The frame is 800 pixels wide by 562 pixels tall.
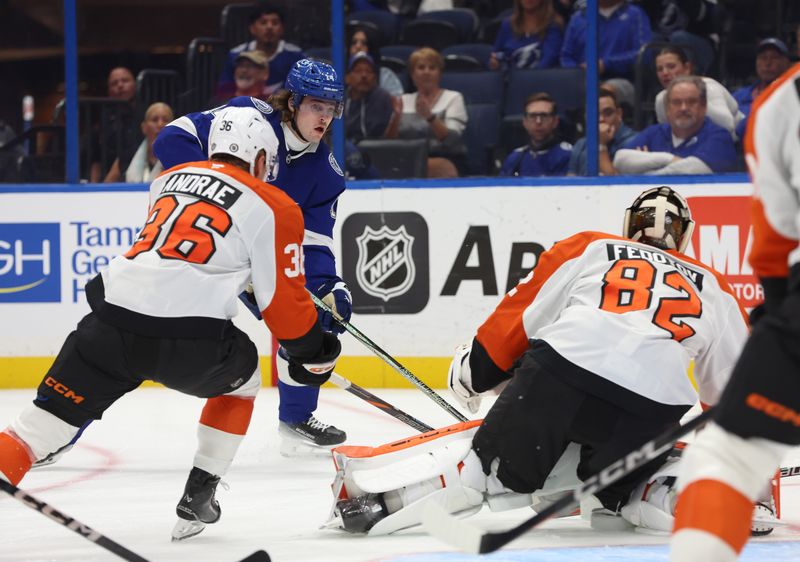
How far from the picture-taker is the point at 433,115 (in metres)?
5.73

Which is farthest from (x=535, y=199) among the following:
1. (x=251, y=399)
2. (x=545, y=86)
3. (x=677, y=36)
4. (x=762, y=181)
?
(x=762, y=181)

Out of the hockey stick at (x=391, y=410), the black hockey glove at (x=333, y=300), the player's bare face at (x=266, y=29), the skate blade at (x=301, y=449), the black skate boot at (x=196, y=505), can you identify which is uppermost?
the player's bare face at (x=266, y=29)

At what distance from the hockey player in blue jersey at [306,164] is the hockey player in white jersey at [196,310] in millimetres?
1025

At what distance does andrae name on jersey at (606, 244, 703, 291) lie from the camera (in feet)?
9.06

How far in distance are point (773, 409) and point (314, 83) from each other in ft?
7.77

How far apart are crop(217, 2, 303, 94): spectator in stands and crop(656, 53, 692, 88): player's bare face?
163 centimetres

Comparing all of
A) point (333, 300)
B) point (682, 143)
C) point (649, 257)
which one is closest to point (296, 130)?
point (333, 300)

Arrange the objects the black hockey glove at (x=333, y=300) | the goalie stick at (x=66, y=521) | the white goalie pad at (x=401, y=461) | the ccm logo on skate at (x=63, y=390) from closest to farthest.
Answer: the goalie stick at (x=66, y=521) → the ccm logo on skate at (x=63, y=390) → the white goalie pad at (x=401, y=461) → the black hockey glove at (x=333, y=300)

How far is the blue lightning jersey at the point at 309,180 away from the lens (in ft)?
12.7

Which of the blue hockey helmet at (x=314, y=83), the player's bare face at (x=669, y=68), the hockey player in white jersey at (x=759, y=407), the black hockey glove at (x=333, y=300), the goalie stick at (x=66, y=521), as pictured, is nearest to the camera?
the hockey player in white jersey at (x=759, y=407)

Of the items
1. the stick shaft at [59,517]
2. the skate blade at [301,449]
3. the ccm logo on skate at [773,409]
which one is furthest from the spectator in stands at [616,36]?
the ccm logo on skate at [773,409]

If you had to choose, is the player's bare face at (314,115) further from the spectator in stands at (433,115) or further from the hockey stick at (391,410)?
the spectator in stands at (433,115)

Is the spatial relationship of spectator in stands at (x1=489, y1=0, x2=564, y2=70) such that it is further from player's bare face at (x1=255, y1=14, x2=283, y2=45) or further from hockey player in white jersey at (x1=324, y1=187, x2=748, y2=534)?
hockey player in white jersey at (x1=324, y1=187, x2=748, y2=534)

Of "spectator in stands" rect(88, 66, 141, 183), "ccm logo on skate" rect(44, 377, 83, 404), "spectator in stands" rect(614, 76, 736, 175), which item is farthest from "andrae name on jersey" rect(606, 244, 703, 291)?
"spectator in stands" rect(88, 66, 141, 183)
